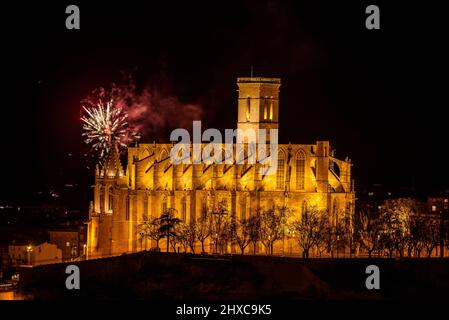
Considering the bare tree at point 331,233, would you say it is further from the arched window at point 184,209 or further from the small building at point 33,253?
the small building at point 33,253

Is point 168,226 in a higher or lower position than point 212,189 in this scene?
lower

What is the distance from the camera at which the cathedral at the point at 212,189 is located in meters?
93.9

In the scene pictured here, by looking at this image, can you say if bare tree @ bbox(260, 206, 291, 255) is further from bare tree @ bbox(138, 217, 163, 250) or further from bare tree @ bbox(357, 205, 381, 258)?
bare tree @ bbox(138, 217, 163, 250)

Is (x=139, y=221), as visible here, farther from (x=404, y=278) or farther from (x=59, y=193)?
(x=59, y=193)

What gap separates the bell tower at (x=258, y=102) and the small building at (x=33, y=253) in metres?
18.7

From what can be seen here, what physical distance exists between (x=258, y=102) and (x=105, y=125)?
11893 millimetres

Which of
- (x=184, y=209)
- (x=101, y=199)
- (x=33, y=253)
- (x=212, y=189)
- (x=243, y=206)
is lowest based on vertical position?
(x=33, y=253)

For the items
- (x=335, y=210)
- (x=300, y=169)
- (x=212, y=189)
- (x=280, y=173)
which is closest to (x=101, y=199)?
(x=212, y=189)

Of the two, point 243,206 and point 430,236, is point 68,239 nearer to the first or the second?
point 243,206

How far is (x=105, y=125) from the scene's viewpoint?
9288cm

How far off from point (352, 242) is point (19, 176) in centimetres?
5656

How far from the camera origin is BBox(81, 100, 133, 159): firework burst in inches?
3639
